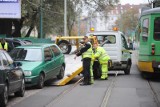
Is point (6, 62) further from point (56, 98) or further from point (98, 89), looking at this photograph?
A: point (98, 89)

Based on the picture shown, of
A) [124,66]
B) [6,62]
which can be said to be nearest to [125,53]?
[124,66]

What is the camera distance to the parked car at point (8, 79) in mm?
10602

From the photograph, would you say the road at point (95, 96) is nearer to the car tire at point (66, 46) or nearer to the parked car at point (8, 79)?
the parked car at point (8, 79)

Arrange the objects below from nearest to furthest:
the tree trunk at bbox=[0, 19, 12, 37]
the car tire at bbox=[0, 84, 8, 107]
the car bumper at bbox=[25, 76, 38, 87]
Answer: the car tire at bbox=[0, 84, 8, 107] → the car bumper at bbox=[25, 76, 38, 87] → the tree trunk at bbox=[0, 19, 12, 37]

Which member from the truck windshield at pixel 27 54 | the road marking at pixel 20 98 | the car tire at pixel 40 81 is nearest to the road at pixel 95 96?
the road marking at pixel 20 98

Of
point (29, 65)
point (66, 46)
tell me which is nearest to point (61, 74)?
point (29, 65)

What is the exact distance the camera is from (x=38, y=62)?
15102 millimetres

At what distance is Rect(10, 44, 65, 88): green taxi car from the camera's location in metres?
14.5

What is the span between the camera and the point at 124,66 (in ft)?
66.4

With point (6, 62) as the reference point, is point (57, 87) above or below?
below

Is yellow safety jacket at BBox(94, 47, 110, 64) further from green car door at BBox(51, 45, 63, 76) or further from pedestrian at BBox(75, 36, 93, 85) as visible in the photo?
pedestrian at BBox(75, 36, 93, 85)

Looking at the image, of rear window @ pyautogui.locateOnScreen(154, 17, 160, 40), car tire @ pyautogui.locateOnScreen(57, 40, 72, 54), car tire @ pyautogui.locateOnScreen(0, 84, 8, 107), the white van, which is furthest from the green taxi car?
car tire @ pyautogui.locateOnScreen(57, 40, 72, 54)

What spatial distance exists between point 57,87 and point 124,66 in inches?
216

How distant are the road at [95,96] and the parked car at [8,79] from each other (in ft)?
1.22
